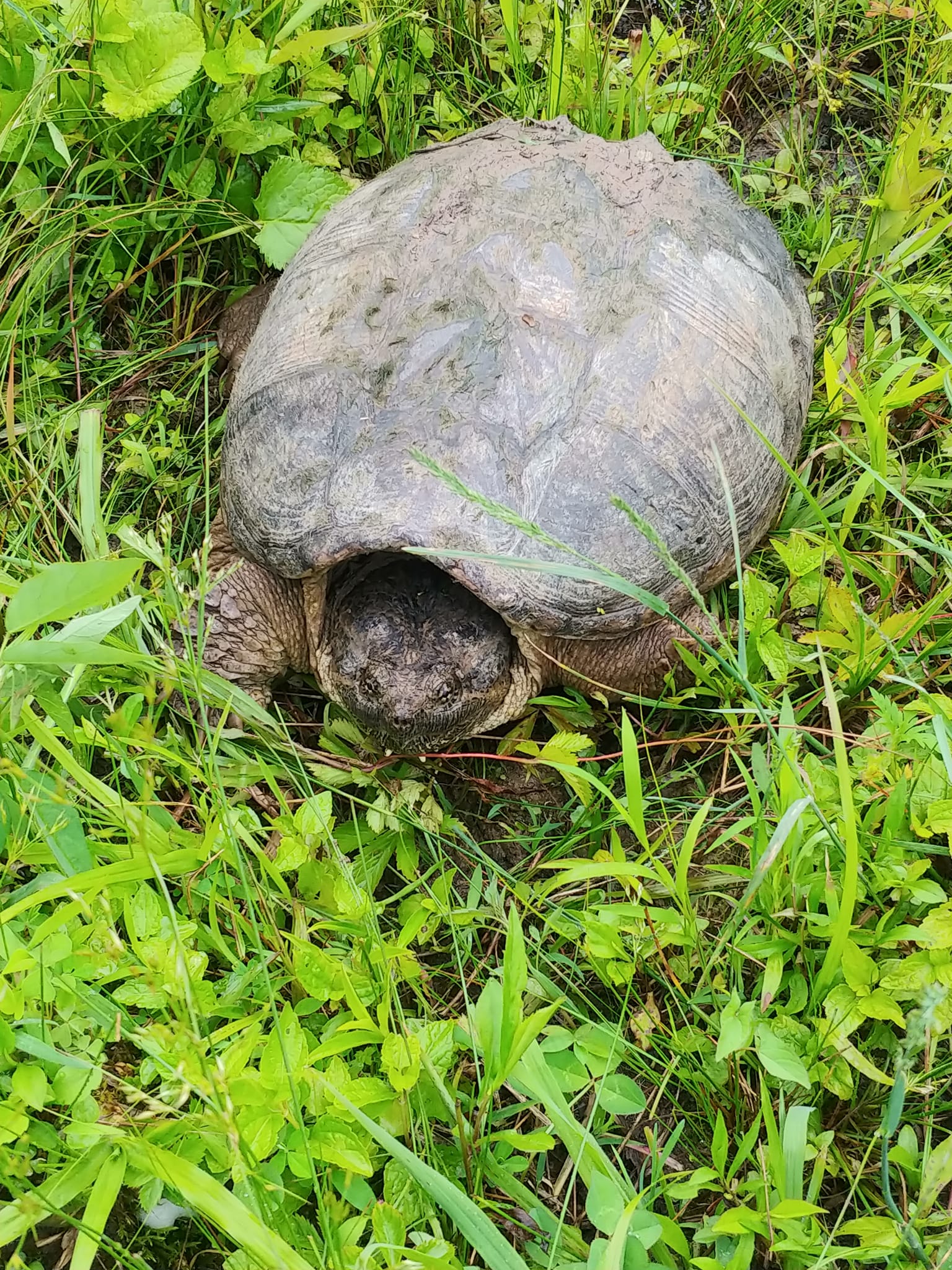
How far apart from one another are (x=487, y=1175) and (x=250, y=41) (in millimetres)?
2418

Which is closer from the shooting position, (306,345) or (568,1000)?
(568,1000)

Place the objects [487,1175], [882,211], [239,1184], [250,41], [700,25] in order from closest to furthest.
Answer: [239,1184] → [487,1175] → [250,41] → [882,211] → [700,25]

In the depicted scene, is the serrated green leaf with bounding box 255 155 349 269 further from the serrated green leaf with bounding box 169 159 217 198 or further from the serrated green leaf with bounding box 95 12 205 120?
the serrated green leaf with bounding box 95 12 205 120

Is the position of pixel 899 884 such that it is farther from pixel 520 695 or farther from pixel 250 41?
pixel 250 41

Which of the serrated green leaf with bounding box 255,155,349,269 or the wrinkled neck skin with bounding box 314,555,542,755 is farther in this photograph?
the serrated green leaf with bounding box 255,155,349,269

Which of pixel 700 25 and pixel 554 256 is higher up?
pixel 700 25

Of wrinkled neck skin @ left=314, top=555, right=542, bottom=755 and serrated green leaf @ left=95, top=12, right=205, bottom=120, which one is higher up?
serrated green leaf @ left=95, top=12, right=205, bottom=120

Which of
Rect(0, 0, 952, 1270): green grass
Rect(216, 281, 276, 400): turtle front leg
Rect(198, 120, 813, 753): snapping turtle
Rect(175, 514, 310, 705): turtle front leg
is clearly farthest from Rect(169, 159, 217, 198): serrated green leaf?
Rect(175, 514, 310, 705): turtle front leg

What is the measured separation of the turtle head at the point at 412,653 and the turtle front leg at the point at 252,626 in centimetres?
18

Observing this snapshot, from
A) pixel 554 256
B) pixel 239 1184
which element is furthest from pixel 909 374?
pixel 239 1184

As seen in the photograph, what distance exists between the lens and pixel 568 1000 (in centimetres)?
176

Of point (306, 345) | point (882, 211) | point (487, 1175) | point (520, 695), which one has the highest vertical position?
point (882, 211)

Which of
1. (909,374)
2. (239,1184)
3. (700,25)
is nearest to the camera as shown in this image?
(239,1184)

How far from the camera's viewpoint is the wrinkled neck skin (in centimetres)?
189
